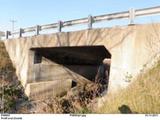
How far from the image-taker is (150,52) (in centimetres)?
1008

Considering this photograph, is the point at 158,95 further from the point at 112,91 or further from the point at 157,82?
the point at 112,91

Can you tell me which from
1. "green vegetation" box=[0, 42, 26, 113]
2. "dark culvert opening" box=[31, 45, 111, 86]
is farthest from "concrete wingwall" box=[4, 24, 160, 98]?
"green vegetation" box=[0, 42, 26, 113]

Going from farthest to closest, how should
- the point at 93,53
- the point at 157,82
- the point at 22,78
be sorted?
the point at 22,78 < the point at 93,53 < the point at 157,82

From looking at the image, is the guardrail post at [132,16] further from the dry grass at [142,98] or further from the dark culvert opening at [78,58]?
the dark culvert opening at [78,58]

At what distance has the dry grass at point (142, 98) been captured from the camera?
7062mm

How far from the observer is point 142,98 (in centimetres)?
757

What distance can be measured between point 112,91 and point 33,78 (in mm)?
8804

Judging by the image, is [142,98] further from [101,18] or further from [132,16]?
[101,18]

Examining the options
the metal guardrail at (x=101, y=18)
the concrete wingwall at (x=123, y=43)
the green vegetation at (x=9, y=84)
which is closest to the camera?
the concrete wingwall at (x=123, y=43)

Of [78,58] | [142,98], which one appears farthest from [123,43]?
[78,58]

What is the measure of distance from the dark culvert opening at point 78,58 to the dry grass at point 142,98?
28.6ft

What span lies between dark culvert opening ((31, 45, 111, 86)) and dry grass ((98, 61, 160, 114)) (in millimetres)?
8706

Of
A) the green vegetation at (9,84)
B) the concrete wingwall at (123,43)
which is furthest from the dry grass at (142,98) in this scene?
the green vegetation at (9,84)

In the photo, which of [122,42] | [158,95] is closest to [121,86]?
[122,42]
